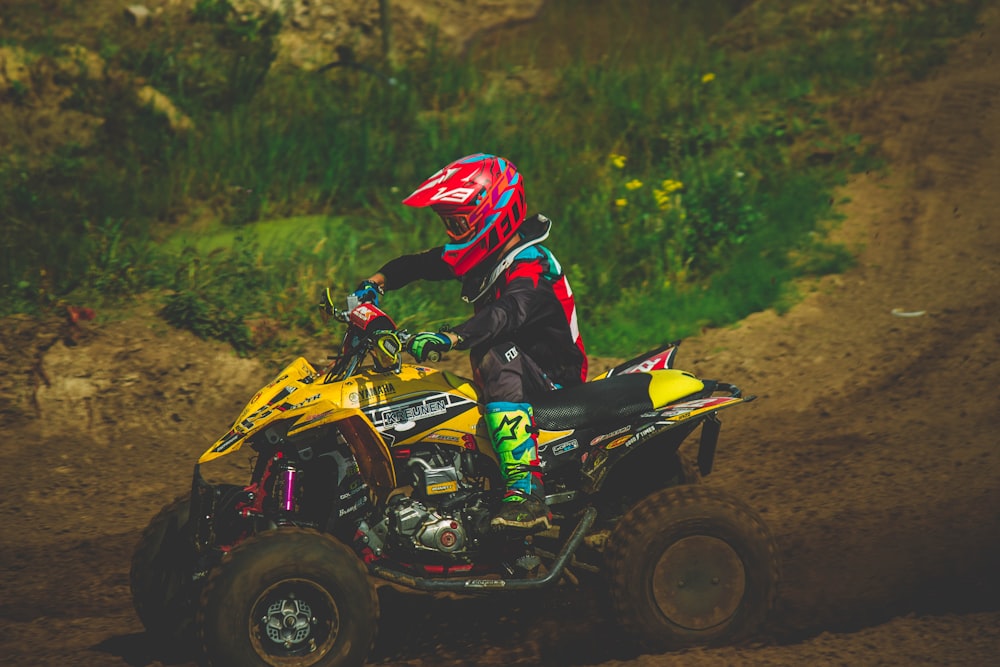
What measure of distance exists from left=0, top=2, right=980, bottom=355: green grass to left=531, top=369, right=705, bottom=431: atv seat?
137 inches

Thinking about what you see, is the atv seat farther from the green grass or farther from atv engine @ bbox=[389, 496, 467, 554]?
the green grass

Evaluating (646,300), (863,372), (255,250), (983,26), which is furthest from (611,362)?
(983,26)

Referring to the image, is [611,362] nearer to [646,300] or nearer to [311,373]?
[646,300]

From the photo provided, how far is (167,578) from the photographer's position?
419 centimetres

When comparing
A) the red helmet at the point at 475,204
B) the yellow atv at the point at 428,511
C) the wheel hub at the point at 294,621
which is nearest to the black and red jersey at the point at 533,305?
the red helmet at the point at 475,204

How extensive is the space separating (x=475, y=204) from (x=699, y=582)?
1817 millimetres

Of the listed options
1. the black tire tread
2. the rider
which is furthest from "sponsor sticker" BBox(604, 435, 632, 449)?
the black tire tread

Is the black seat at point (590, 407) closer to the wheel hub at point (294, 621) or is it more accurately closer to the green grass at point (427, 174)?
the wheel hub at point (294, 621)

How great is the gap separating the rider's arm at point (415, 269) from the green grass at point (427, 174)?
2.86 m

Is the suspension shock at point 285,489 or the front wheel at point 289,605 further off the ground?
the suspension shock at point 285,489

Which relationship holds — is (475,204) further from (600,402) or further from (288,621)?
(288,621)

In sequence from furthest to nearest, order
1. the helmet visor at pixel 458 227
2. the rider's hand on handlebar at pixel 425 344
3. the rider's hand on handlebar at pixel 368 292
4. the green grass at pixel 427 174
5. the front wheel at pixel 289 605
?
the green grass at pixel 427 174, the rider's hand on handlebar at pixel 368 292, the helmet visor at pixel 458 227, the rider's hand on handlebar at pixel 425 344, the front wheel at pixel 289 605

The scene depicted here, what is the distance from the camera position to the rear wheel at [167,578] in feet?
13.6

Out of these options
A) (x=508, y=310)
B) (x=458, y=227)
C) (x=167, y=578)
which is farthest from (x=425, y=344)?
(x=167, y=578)
